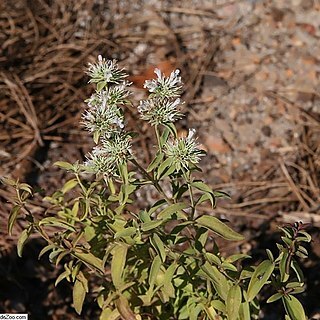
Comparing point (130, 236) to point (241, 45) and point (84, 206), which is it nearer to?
point (84, 206)

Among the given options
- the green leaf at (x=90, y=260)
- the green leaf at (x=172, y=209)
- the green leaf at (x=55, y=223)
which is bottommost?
the green leaf at (x=90, y=260)

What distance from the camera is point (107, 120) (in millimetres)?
1363

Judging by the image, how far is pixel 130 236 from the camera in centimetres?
156

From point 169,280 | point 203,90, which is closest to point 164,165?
point 169,280

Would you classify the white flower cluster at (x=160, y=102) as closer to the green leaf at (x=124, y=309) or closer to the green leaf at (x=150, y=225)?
the green leaf at (x=150, y=225)

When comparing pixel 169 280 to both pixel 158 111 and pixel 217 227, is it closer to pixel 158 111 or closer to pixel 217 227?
pixel 217 227

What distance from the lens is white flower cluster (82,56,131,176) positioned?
4.49 ft

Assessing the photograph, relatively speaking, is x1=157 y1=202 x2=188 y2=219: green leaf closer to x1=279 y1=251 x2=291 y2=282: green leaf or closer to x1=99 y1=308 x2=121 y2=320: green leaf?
x1=279 y1=251 x2=291 y2=282: green leaf

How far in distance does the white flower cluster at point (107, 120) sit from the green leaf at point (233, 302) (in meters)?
0.32

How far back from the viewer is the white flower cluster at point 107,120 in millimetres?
1367

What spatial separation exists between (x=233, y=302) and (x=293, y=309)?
11 cm

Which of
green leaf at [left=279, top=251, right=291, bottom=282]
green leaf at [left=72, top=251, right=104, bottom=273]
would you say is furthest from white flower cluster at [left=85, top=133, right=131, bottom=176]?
green leaf at [left=279, top=251, right=291, bottom=282]

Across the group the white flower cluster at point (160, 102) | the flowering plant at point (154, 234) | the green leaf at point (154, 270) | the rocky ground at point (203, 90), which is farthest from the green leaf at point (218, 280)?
the rocky ground at point (203, 90)

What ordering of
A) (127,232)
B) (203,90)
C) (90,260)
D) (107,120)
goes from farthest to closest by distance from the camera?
(203,90)
(90,260)
(127,232)
(107,120)
